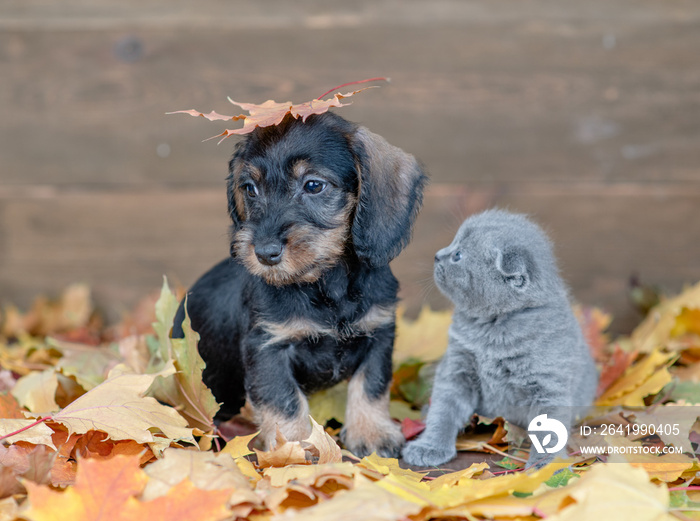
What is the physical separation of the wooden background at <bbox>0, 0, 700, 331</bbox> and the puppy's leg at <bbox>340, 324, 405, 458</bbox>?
1860 millimetres

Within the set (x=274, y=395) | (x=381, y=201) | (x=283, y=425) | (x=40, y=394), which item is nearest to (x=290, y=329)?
(x=274, y=395)

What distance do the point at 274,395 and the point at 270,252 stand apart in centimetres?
62

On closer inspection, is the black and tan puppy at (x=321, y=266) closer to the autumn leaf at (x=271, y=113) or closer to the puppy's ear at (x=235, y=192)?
the puppy's ear at (x=235, y=192)

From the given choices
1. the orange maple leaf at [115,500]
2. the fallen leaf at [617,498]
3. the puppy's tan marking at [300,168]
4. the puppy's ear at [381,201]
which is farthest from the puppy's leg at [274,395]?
the fallen leaf at [617,498]

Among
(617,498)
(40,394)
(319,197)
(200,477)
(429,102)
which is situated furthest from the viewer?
(429,102)

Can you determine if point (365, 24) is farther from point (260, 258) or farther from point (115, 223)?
point (260, 258)

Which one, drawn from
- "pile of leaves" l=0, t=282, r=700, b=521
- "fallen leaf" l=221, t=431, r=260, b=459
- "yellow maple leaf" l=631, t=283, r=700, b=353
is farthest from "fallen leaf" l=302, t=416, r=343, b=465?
"yellow maple leaf" l=631, t=283, r=700, b=353

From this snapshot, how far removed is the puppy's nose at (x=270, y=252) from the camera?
232cm

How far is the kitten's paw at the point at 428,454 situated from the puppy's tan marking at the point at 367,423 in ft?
0.43

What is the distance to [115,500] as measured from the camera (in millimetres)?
1738

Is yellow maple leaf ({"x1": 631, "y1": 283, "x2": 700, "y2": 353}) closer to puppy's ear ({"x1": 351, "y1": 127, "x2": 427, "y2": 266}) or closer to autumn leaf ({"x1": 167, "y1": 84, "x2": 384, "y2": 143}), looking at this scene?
puppy's ear ({"x1": 351, "y1": 127, "x2": 427, "y2": 266})

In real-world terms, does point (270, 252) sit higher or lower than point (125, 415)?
higher

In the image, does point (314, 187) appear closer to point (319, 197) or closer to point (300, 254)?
point (319, 197)

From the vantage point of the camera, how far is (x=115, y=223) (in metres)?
4.80
